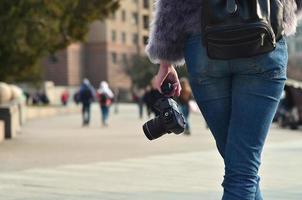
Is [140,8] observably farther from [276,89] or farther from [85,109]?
[276,89]

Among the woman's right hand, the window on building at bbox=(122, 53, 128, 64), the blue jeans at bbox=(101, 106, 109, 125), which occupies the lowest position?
the window on building at bbox=(122, 53, 128, 64)

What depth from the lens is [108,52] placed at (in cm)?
10000

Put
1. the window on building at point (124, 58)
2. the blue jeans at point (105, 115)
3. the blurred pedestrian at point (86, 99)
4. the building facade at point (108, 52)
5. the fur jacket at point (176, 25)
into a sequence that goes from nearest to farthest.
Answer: the fur jacket at point (176, 25) < the blue jeans at point (105, 115) < the blurred pedestrian at point (86, 99) < the building facade at point (108, 52) < the window on building at point (124, 58)

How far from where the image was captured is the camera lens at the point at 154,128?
340 cm

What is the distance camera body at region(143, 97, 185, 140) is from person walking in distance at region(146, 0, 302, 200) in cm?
16

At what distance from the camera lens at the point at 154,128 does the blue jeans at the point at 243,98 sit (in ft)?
1.11

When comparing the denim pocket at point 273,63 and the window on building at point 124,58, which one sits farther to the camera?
the window on building at point 124,58

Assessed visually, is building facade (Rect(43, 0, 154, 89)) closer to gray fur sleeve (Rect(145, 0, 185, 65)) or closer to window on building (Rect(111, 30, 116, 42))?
window on building (Rect(111, 30, 116, 42))

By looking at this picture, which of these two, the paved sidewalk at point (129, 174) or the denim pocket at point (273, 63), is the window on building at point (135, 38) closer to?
the paved sidewalk at point (129, 174)

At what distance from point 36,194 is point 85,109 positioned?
68.5ft

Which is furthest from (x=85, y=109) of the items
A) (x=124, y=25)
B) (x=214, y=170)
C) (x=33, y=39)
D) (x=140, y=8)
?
(x=124, y=25)

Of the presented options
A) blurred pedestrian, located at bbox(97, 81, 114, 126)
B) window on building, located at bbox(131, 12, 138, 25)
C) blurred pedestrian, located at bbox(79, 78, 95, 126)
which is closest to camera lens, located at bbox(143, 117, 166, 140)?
blurred pedestrian, located at bbox(97, 81, 114, 126)

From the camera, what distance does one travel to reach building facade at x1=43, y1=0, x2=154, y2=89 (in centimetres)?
9769

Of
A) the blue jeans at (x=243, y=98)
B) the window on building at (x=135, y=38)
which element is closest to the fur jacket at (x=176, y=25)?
the blue jeans at (x=243, y=98)
